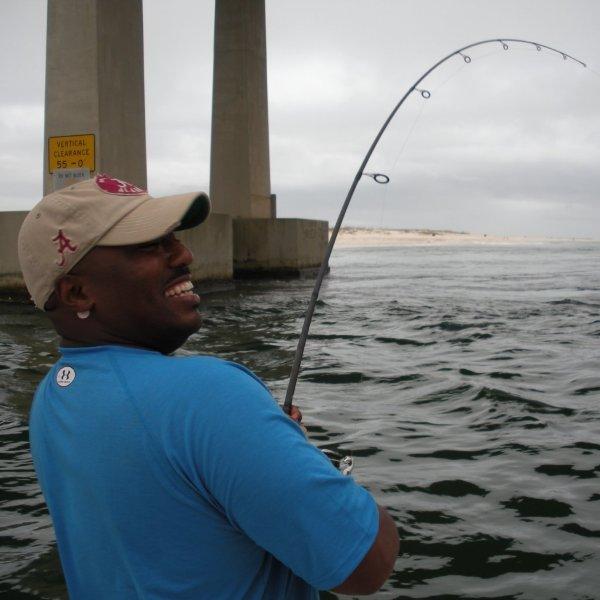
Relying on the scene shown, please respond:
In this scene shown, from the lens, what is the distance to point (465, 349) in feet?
28.0

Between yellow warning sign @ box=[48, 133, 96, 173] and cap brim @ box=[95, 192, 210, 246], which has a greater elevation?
yellow warning sign @ box=[48, 133, 96, 173]

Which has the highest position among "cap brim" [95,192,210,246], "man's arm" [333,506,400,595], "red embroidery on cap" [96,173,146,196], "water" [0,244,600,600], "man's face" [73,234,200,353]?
"red embroidery on cap" [96,173,146,196]

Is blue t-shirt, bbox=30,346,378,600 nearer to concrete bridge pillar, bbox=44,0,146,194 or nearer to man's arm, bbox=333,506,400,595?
man's arm, bbox=333,506,400,595

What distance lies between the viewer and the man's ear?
4.56 feet

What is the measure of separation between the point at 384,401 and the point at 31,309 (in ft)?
26.5

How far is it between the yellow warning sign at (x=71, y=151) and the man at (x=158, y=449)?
11.8m

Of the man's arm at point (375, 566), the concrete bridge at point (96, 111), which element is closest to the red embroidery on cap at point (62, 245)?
the man's arm at point (375, 566)

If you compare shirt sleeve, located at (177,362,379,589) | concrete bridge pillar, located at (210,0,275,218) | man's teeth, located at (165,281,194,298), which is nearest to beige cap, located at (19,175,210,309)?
man's teeth, located at (165,281,194,298)

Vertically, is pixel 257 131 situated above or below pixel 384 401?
above

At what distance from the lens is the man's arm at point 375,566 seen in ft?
3.93

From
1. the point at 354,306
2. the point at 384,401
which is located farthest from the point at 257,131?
the point at 384,401

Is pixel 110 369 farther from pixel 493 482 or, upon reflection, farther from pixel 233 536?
pixel 493 482

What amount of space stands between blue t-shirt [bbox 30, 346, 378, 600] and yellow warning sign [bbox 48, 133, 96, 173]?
1188cm

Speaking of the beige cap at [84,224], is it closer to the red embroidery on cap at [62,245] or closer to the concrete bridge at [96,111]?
the red embroidery on cap at [62,245]
